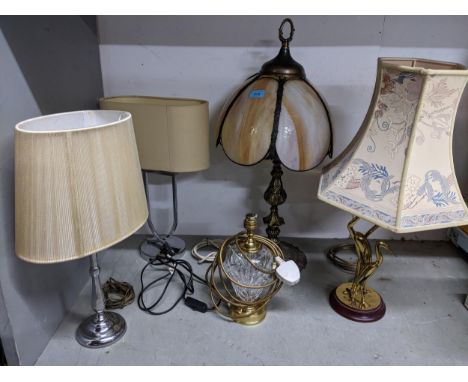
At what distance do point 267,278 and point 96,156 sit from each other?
0.40 m

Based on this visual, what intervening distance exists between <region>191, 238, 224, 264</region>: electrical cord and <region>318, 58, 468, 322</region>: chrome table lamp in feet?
1.28

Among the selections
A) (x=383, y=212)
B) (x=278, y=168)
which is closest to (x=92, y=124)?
(x=278, y=168)

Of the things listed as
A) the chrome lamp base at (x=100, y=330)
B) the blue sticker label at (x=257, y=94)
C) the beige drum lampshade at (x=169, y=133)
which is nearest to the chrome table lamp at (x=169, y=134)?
the beige drum lampshade at (x=169, y=133)

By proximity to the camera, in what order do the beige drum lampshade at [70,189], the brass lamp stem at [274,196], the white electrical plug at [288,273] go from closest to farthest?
the beige drum lampshade at [70,189] < the white electrical plug at [288,273] < the brass lamp stem at [274,196]

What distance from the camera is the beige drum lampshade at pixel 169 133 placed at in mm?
813

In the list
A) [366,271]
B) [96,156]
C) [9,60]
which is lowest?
[366,271]

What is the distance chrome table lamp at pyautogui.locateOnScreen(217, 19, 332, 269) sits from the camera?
2.39 feet

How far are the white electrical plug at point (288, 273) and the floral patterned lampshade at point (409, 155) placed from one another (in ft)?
0.47

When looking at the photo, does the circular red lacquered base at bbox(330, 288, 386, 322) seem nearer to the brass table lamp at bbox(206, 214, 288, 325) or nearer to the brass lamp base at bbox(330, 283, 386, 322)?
the brass lamp base at bbox(330, 283, 386, 322)

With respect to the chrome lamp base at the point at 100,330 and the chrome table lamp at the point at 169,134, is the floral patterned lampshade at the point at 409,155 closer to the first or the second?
the chrome table lamp at the point at 169,134

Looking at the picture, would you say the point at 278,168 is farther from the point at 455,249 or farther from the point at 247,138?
the point at 455,249

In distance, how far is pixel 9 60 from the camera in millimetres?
597

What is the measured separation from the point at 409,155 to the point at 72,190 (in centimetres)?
52

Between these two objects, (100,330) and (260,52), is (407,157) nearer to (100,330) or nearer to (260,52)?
(260,52)
